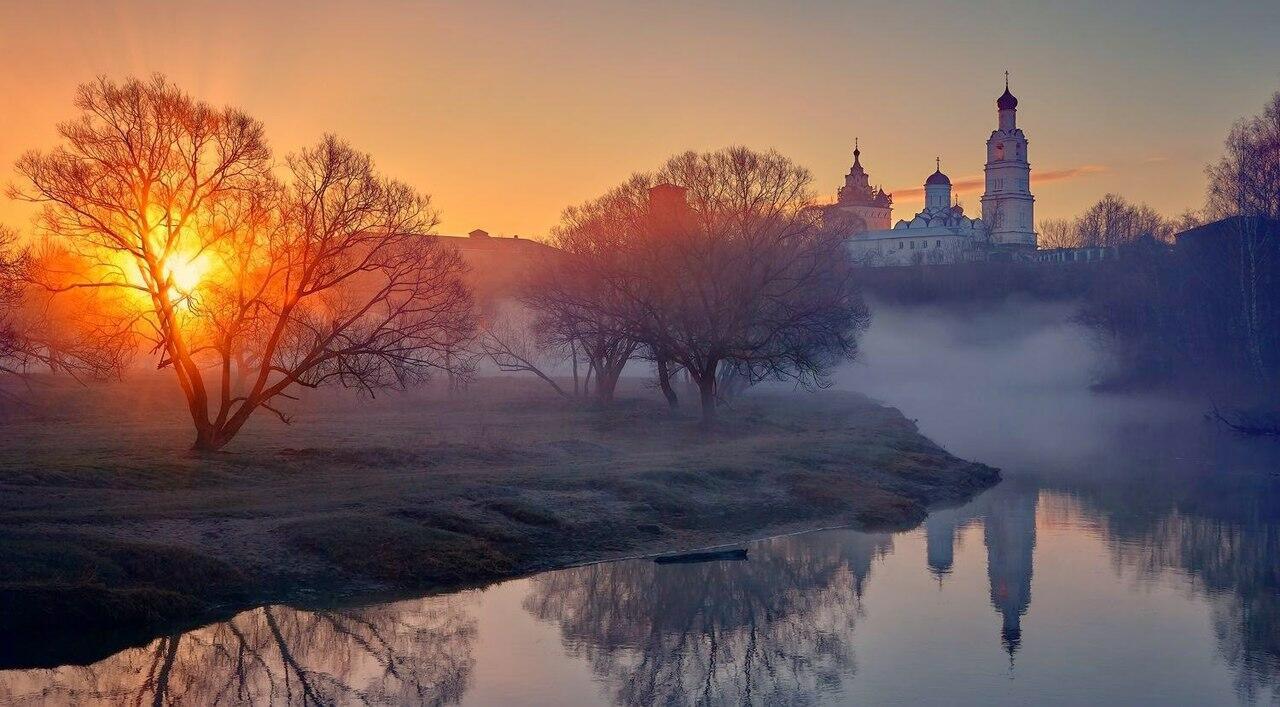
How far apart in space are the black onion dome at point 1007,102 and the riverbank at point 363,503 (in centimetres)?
15738

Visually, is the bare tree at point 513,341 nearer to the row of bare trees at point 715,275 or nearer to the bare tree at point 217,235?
the row of bare trees at point 715,275

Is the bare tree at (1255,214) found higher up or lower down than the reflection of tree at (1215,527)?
higher up

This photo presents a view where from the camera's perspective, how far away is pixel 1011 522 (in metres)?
33.9

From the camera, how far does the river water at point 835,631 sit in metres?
18.6

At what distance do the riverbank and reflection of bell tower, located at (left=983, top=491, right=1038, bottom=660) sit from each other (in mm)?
2055

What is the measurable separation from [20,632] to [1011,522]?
2386 centimetres

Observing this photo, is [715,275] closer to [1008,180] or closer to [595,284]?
[595,284]

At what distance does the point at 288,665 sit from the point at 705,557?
10.5 metres

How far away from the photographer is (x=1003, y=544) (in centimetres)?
3053

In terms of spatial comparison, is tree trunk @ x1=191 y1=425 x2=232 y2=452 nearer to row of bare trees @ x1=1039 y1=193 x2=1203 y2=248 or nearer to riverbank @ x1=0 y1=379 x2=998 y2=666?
riverbank @ x1=0 y1=379 x2=998 y2=666

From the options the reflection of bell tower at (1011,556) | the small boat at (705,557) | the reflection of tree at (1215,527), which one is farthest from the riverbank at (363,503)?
the reflection of tree at (1215,527)

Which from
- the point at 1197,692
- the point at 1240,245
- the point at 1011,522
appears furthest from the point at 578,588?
the point at 1240,245

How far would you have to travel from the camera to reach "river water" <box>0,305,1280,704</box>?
18.6 meters

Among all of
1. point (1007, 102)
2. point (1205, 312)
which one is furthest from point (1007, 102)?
point (1205, 312)
